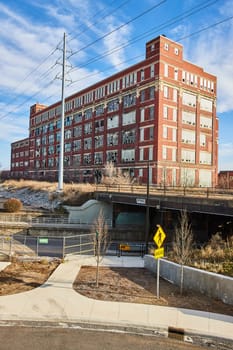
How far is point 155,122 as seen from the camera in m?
52.2

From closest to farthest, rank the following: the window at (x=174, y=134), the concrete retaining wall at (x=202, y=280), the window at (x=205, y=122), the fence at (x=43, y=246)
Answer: the concrete retaining wall at (x=202, y=280) < the fence at (x=43, y=246) < the window at (x=174, y=134) < the window at (x=205, y=122)

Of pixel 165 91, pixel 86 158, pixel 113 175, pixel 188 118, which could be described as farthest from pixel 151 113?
pixel 86 158

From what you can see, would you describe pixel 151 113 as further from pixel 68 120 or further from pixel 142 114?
pixel 68 120

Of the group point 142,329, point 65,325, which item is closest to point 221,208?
point 142,329

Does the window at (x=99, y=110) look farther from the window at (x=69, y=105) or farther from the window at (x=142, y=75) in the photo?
the window at (x=142, y=75)

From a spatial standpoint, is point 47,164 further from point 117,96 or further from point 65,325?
point 65,325

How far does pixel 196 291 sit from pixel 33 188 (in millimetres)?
47700

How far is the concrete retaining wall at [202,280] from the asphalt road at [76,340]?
→ 11.9ft

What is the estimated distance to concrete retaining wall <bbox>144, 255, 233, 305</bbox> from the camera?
11.8 meters

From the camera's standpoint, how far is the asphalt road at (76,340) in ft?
26.9

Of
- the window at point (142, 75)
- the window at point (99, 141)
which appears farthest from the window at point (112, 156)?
the window at point (142, 75)

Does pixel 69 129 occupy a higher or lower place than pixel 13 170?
higher

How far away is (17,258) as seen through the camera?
18.5 metres

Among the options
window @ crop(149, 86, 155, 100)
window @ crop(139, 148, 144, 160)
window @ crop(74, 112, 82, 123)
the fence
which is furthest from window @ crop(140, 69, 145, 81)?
the fence
